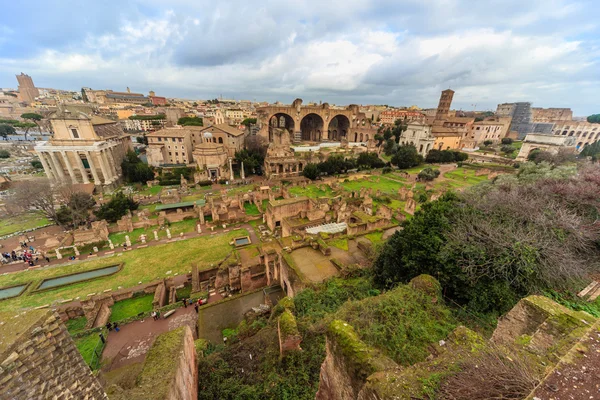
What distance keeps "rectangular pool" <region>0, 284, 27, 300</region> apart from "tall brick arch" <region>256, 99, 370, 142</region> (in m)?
42.7

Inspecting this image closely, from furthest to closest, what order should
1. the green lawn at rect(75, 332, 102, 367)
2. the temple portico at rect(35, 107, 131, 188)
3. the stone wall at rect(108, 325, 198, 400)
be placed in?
1. the temple portico at rect(35, 107, 131, 188)
2. the green lawn at rect(75, 332, 102, 367)
3. the stone wall at rect(108, 325, 198, 400)

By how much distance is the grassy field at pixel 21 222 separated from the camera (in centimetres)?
2439

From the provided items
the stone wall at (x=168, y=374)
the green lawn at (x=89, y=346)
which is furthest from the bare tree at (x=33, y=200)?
the stone wall at (x=168, y=374)

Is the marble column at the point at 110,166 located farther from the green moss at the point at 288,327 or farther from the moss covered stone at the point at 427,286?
the moss covered stone at the point at 427,286

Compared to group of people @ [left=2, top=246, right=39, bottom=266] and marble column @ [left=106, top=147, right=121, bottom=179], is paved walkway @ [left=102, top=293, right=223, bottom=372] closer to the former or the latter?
group of people @ [left=2, top=246, right=39, bottom=266]

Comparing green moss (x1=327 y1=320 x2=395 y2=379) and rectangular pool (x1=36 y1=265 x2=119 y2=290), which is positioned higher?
green moss (x1=327 y1=320 x2=395 y2=379)

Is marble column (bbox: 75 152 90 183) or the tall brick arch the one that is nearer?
marble column (bbox: 75 152 90 183)

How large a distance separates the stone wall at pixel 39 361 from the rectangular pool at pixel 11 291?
1971 centimetres

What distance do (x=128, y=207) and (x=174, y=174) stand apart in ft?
44.7

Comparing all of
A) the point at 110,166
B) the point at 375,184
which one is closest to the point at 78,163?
the point at 110,166

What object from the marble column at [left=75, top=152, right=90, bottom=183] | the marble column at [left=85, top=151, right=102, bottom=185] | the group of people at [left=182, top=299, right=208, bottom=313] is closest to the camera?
the group of people at [left=182, top=299, right=208, bottom=313]

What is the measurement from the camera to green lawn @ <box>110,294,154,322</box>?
13727 millimetres

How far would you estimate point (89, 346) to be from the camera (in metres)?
11.5

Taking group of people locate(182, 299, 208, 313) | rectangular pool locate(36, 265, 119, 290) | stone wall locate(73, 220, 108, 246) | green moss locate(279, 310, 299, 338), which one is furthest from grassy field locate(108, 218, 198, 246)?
green moss locate(279, 310, 299, 338)
